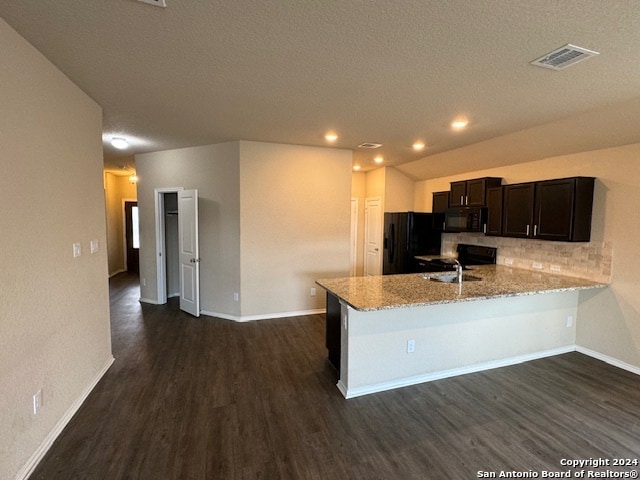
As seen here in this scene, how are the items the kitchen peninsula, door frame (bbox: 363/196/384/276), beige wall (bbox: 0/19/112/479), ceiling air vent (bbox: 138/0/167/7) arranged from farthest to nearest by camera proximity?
door frame (bbox: 363/196/384/276), the kitchen peninsula, beige wall (bbox: 0/19/112/479), ceiling air vent (bbox: 138/0/167/7)

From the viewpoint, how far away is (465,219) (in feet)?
16.2

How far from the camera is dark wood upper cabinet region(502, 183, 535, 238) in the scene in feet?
12.8

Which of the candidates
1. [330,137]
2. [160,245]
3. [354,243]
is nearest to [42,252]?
[330,137]

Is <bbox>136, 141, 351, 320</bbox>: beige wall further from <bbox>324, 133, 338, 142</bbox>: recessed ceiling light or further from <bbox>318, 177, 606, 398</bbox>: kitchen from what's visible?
<bbox>318, 177, 606, 398</bbox>: kitchen

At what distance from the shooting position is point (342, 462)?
199 cm

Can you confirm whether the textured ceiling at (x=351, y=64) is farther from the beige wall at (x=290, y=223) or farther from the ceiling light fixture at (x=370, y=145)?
the beige wall at (x=290, y=223)

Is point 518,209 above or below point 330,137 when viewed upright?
below

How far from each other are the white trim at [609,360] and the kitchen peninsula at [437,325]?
0.11m

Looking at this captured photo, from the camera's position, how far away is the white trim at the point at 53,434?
1.84 meters

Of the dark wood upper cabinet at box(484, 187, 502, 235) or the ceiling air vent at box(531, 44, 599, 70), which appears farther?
the dark wood upper cabinet at box(484, 187, 502, 235)

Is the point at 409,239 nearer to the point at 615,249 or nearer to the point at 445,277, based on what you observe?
the point at 445,277

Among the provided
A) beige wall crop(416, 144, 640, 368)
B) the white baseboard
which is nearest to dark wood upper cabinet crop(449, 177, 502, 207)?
beige wall crop(416, 144, 640, 368)

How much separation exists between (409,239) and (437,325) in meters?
2.79

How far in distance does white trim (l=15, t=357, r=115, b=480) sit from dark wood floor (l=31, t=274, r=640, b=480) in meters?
0.05
